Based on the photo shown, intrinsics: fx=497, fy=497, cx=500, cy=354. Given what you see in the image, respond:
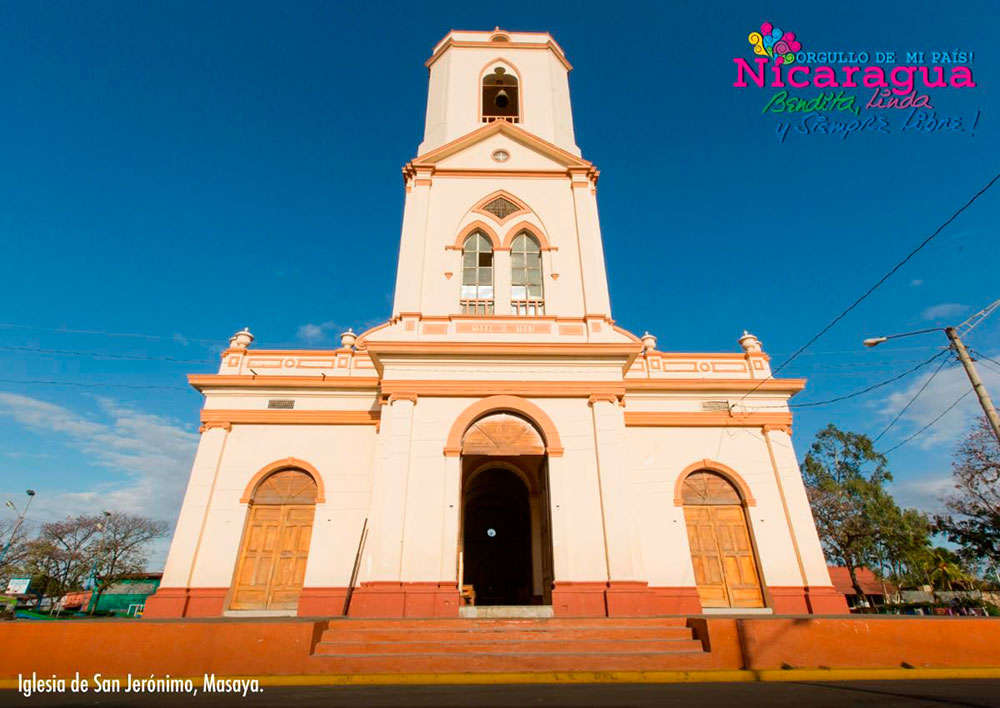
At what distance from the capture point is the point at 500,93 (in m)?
18.9

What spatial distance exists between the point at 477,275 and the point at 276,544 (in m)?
9.20

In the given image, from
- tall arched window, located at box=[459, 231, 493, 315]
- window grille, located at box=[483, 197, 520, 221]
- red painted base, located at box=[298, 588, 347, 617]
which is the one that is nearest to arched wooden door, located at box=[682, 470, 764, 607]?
tall arched window, located at box=[459, 231, 493, 315]

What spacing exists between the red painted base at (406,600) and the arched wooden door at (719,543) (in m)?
7.03

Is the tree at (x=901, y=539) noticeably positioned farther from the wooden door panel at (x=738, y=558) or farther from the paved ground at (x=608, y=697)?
the paved ground at (x=608, y=697)

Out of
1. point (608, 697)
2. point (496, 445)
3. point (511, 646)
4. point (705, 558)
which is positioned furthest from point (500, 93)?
point (608, 697)

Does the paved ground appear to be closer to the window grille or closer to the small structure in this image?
the window grille

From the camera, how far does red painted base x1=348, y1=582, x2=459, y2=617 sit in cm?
984

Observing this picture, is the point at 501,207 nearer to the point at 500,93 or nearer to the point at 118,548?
the point at 500,93

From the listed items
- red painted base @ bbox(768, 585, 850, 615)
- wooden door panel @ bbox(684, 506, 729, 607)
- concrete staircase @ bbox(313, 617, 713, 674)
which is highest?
wooden door panel @ bbox(684, 506, 729, 607)

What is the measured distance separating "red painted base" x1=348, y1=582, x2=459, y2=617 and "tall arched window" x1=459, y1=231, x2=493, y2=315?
7.14 m

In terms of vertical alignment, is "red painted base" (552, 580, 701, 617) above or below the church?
below

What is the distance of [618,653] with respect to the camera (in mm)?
7668

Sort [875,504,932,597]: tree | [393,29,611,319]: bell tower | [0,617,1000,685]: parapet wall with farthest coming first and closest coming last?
[875,504,932,597]: tree → [393,29,611,319]: bell tower → [0,617,1000,685]: parapet wall

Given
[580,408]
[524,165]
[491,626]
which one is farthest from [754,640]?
[524,165]
